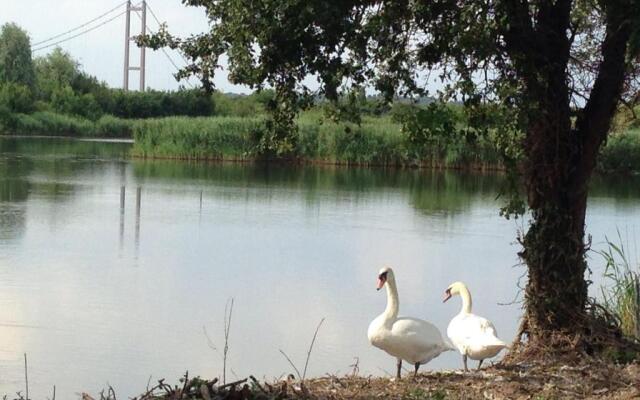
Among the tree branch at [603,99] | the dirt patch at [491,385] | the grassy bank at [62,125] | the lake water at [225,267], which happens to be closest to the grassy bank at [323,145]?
the lake water at [225,267]

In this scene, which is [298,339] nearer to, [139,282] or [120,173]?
[139,282]

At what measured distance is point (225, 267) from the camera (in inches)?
695

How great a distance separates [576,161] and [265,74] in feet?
8.01

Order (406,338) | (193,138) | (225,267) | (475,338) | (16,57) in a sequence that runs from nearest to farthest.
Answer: (406,338), (475,338), (225,267), (193,138), (16,57)

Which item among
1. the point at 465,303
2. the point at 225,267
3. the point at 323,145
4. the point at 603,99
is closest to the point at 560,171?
the point at 603,99

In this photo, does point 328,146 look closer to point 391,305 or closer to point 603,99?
point 391,305

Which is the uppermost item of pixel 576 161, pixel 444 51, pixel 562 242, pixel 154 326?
pixel 444 51

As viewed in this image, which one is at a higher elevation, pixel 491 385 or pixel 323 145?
pixel 323 145

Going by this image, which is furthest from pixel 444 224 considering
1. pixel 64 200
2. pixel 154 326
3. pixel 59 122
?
pixel 59 122

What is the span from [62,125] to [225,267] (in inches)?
2211

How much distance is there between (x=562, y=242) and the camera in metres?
8.45

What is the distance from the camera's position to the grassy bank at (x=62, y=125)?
2712 inches

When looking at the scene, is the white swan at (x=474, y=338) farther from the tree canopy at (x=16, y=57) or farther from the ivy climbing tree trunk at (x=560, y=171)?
the tree canopy at (x=16, y=57)

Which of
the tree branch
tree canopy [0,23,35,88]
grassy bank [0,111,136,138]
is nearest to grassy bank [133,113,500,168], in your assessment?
grassy bank [0,111,136,138]
